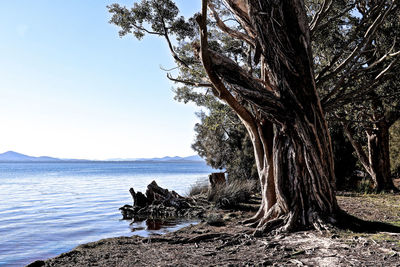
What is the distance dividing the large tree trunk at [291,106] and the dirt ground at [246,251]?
2.39ft

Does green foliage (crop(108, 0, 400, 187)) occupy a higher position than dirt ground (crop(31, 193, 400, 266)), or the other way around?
green foliage (crop(108, 0, 400, 187))

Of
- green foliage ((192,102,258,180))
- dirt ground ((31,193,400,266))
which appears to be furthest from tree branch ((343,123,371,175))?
dirt ground ((31,193,400,266))

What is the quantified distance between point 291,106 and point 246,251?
302cm

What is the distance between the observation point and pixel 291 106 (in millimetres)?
7086

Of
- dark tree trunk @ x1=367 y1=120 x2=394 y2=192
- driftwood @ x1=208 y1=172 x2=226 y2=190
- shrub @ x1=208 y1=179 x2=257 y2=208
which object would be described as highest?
dark tree trunk @ x1=367 y1=120 x2=394 y2=192

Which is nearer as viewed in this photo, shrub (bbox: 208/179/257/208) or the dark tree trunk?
shrub (bbox: 208/179/257/208)

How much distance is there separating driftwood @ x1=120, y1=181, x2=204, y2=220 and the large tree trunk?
5459mm

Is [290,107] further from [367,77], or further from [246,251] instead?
[367,77]

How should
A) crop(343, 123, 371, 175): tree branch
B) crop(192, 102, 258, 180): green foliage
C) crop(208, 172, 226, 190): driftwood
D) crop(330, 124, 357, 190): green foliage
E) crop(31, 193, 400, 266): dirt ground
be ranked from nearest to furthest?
1. crop(31, 193, 400, 266): dirt ground
2. crop(208, 172, 226, 190): driftwood
3. crop(343, 123, 371, 175): tree branch
4. crop(330, 124, 357, 190): green foliage
5. crop(192, 102, 258, 180): green foliage

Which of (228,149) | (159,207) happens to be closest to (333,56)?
(159,207)

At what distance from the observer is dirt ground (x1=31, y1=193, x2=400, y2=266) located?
500 centimetres

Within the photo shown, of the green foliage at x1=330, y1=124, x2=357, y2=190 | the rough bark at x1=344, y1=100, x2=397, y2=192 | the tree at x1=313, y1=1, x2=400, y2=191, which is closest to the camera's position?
the tree at x1=313, y1=1, x2=400, y2=191

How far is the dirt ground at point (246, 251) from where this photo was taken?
16.4 ft

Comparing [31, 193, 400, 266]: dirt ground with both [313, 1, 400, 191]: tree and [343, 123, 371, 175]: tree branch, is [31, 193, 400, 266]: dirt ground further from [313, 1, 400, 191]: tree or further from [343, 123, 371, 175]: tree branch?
[343, 123, 371, 175]: tree branch
